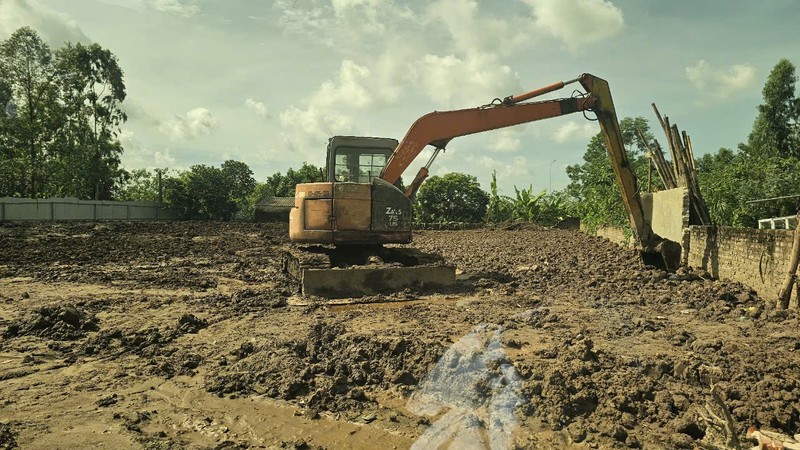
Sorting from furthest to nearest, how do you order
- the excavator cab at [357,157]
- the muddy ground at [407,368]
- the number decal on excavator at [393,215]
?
the excavator cab at [357,157] → the number decal on excavator at [393,215] → the muddy ground at [407,368]

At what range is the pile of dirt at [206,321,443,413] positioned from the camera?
167 inches

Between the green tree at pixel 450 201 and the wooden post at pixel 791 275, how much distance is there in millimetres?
22503

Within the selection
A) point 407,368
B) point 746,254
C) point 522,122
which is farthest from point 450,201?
point 407,368

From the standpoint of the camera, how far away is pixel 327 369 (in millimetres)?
4625

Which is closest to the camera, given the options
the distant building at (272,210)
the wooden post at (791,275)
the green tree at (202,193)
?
the wooden post at (791,275)

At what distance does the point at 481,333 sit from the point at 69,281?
8.15 metres

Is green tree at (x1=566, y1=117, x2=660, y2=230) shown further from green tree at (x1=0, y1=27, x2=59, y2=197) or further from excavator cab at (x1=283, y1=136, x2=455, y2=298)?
green tree at (x1=0, y1=27, x2=59, y2=197)

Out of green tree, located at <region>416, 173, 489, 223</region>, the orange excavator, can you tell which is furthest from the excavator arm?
green tree, located at <region>416, 173, 489, 223</region>

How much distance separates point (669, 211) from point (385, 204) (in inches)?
219

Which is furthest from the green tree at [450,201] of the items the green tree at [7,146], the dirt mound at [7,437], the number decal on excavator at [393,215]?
the dirt mound at [7,437]

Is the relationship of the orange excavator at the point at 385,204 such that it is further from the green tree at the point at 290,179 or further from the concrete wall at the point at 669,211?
the green tree at the point at 290,179

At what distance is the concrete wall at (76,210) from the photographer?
2541cm

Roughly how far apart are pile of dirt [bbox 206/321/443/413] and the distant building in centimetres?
2395

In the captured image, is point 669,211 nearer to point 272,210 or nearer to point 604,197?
point 604,197
